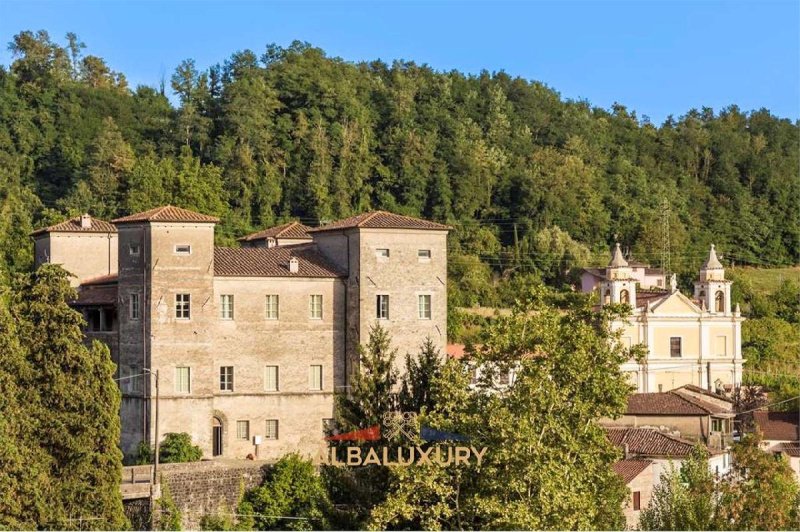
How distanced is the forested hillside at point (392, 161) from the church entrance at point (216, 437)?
18.8m

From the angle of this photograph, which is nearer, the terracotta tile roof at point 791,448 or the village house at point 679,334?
the terracotta tile roof at point 791,448

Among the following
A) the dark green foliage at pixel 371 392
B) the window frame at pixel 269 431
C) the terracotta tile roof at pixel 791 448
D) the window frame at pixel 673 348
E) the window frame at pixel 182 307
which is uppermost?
Result: the window frame at pixel 182 307

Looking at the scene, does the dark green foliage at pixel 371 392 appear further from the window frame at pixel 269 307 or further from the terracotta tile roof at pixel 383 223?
the terracotta tile roof at pixel 383 223

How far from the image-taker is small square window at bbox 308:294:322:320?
40.2 metres

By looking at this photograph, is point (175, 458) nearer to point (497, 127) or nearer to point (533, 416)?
point (533, 416)

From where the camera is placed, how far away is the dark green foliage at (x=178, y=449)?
36.9m

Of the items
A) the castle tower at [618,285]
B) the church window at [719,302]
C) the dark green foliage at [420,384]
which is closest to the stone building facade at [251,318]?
the dark green foliage at [420,384]

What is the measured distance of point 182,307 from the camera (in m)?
38.3

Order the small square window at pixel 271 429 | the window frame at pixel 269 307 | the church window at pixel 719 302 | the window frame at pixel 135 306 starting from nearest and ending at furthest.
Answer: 1. the window frame at pixel 135 306
2. the small square window at pixel 271 429
3. the window frame at pixel 269 307
4. the church window at pixel 719 302

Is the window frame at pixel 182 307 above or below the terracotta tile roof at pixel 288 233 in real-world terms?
below

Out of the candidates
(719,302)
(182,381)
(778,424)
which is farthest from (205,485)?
(719,302)

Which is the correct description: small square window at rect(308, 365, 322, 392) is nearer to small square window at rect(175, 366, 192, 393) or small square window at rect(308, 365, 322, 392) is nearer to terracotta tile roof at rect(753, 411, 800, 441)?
small square window at rect(175, 366, 192, 393)

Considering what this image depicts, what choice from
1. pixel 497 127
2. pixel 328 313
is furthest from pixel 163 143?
pixel 328 313

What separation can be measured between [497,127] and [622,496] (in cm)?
5141
